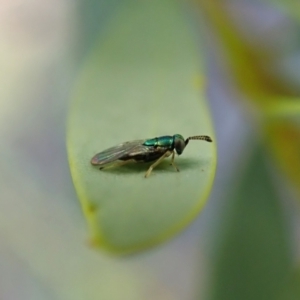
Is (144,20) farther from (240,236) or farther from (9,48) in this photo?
(240,236)

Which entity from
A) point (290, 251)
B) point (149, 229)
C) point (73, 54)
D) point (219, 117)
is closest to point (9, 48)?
point (73, 54)

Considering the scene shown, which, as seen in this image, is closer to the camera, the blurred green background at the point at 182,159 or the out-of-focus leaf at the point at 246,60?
the blurred green background at the point at 182,159

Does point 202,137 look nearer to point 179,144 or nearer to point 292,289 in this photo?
point 179,144

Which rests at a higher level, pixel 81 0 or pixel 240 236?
pixel 81 0

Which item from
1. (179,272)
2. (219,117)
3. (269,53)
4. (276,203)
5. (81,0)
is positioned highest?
(81,0)

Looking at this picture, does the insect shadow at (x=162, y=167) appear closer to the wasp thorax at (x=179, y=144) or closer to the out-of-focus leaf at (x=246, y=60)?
the wasp thorax at (x=179, y=144)

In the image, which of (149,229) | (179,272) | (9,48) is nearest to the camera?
(149,229)

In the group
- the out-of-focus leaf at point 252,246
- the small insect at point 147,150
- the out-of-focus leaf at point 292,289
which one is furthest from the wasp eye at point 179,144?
the out-of-focus leaf at point 292,289
